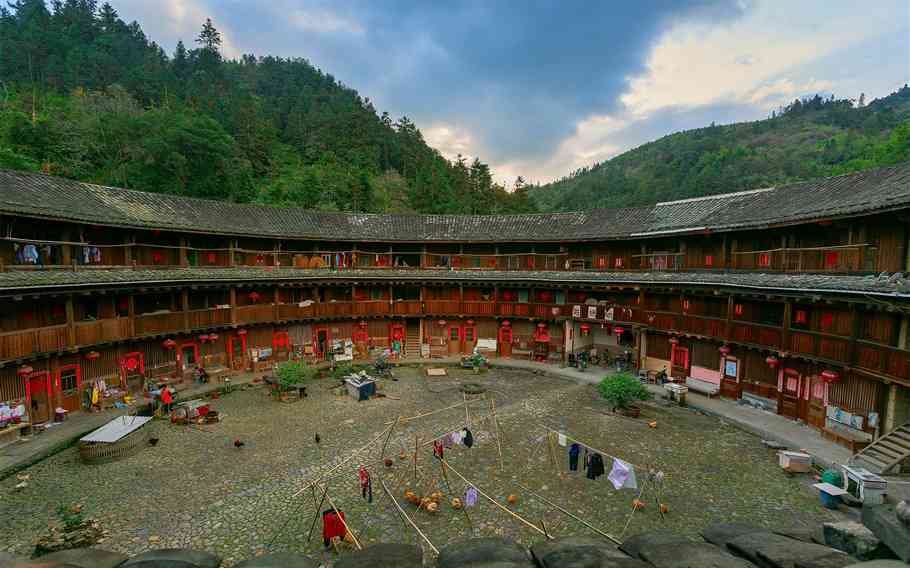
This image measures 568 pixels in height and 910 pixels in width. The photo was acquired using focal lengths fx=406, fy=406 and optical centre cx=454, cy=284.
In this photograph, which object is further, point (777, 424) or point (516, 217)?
point (516, 217)

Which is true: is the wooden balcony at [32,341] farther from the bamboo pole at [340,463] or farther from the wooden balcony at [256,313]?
the bamboo pole at [340,463]

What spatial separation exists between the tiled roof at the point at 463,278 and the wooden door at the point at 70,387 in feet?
16.3

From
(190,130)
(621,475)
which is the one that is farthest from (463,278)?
(190,130)

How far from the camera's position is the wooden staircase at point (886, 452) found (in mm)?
14773

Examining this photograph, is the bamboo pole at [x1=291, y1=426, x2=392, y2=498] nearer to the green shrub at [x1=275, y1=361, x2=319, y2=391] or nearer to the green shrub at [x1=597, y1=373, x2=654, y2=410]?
the green shrub at [x1=275, y1=361, x2=319, y2=391]

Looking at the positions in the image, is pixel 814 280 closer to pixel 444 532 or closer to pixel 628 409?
Result: pixel 628 409

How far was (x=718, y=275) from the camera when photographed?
24.9 metres

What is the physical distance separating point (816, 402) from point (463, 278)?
22.6 m

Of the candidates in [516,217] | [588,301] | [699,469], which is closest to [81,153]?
[516,217]

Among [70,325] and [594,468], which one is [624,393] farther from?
[70,325]

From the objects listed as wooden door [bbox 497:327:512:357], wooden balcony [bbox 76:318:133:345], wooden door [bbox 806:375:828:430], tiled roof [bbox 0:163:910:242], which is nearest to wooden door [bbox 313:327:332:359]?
tiled roof [bbox 0:163:910:242]

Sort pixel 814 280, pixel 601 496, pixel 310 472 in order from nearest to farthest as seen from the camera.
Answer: pixel 601 496 < pixel 310 472 < pixel 814 280

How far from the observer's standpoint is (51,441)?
57.2 ft

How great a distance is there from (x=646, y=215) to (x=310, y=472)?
30324 mm
